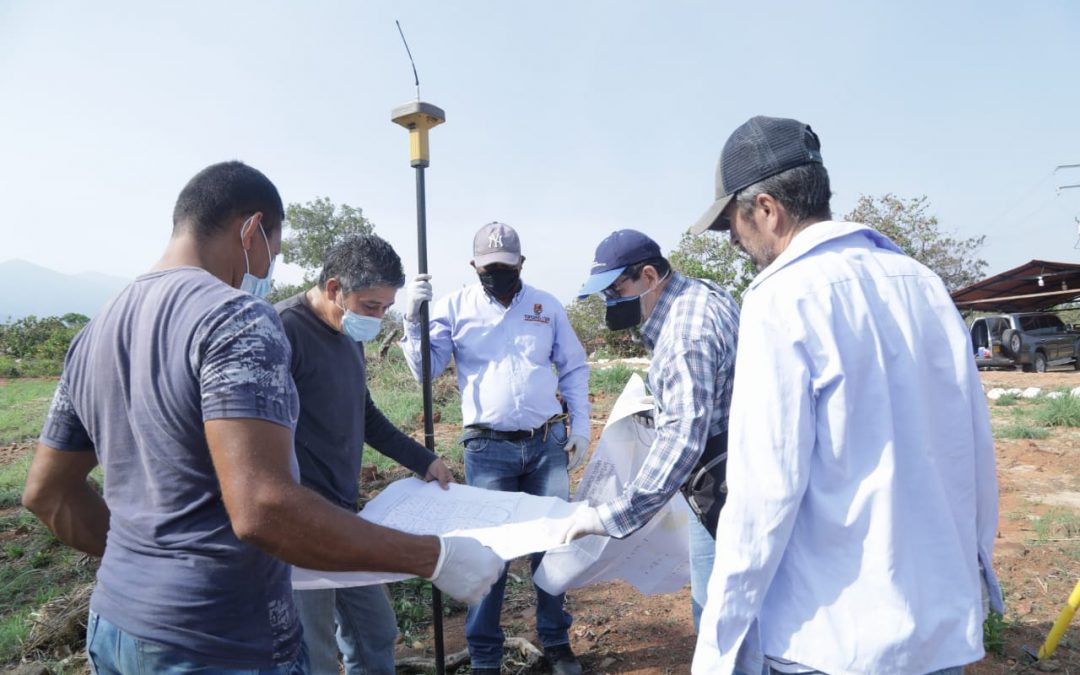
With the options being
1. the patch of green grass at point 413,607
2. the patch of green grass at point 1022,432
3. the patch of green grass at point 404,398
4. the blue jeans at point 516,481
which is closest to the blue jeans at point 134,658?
the blue jeans at point 516,481

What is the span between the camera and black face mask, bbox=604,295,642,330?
229 centimetres

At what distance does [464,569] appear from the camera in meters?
1.49

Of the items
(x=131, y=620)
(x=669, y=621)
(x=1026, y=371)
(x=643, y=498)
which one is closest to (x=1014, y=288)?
(x=1026, y=371)

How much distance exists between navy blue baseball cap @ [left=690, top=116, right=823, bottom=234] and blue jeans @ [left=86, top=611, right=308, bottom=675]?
1.39m

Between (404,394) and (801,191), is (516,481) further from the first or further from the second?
(404,394)

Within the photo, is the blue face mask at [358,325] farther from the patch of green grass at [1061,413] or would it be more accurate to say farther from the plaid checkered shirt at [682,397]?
the patch of green grass at [1061,413]

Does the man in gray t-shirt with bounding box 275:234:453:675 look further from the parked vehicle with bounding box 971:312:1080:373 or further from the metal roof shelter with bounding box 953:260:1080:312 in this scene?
the metal roof shelter with bounding box 953:260:1080:312

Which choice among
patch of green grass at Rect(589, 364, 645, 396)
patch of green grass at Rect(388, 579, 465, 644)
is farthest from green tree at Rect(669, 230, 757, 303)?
patch of green grass at Rect(388, 579, 465, 644)

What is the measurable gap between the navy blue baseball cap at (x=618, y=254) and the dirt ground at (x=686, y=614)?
6.48 ft

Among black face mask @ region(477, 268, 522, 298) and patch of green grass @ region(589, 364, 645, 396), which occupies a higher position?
black face mask @ region(477, 268, 522, 298)

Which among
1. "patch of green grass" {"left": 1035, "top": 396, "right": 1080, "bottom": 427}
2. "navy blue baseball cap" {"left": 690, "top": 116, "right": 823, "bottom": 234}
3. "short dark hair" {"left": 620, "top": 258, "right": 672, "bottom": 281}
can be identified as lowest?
"patch of green grass" {"left": 1035, "top": 396, "right": 1080, "bottom": 427}

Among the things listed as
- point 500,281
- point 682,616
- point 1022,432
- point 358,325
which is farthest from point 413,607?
point 1022,432

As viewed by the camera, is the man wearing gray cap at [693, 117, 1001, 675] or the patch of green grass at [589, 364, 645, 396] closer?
the man wearing gray cap at [693, 117, 1001, 675]

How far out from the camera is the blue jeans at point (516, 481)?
9.71ft
